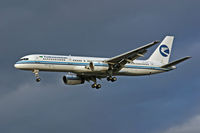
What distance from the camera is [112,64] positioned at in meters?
82.7

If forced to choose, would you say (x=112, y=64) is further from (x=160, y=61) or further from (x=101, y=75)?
(x=160, y=61)

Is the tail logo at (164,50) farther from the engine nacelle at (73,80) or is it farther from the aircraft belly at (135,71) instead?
the engine nacelle at (73,80)

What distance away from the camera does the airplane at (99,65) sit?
7881cm

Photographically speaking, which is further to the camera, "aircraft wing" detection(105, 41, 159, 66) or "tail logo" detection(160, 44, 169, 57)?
"tail logo" detection(160, 44, 169, 57)

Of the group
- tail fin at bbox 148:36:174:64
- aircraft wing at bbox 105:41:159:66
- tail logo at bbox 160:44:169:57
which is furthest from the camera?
tail logo at bbox 160:44:169:57

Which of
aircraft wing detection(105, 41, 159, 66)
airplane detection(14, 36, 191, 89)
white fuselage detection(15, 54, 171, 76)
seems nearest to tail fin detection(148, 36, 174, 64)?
airplane detection(14, 36, 191, 89)

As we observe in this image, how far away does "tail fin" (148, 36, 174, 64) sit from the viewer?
9034cm

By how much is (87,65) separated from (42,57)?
25.5ft

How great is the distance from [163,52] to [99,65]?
53.1 feet

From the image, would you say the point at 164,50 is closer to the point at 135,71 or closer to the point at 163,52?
the point at 163,52

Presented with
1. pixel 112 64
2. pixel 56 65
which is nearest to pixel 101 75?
pixel 112 64

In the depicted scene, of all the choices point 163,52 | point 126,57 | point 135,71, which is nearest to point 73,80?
point 135,71

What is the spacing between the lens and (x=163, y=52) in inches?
3617

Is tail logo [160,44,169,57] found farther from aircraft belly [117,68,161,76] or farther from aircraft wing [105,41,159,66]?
aircraft wing [105,41,159,66]
